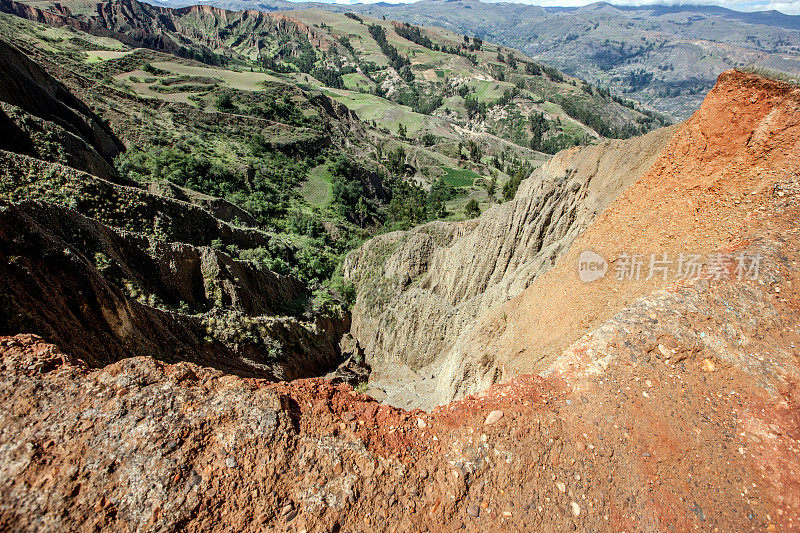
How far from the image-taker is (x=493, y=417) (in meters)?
7.00

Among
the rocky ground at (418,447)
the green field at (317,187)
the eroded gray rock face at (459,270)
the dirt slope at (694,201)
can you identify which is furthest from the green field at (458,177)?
the rocky ground at (418,447)

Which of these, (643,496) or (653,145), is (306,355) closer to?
(643,496)

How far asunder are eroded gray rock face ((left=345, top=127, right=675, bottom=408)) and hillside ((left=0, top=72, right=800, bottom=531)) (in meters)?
7.60

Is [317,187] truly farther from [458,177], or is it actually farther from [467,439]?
[467,439]

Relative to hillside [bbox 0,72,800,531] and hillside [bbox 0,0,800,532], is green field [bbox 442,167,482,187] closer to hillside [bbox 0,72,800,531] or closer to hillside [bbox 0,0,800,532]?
hillside [bbox 0,0,800,532]

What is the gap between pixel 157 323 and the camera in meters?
13.3

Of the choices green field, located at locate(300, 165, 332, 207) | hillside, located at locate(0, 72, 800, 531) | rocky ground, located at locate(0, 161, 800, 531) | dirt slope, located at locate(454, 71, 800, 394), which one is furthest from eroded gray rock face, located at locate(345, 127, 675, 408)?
green field, located at locate(300, 165, 332, 207)

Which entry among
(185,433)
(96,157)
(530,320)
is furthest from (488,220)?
(96,157)

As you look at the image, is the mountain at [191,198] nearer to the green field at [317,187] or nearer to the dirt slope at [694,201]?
the green field at [317,187]

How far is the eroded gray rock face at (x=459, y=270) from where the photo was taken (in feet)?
60.7

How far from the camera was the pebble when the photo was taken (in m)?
6.95

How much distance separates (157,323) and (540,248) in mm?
18403

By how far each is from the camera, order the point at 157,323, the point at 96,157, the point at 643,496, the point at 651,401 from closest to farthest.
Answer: the point at 643,496
the point at 651,401
the point at 157,323
the point at 96,157

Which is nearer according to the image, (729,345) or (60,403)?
(60,403)
